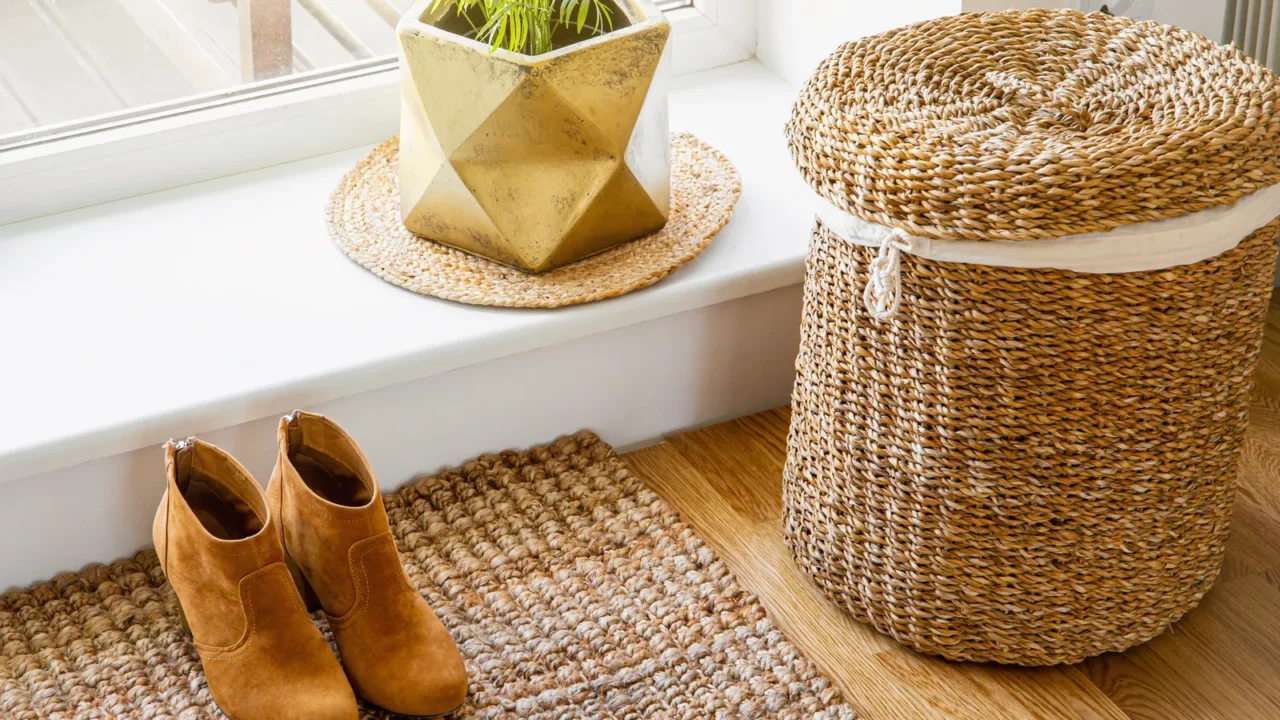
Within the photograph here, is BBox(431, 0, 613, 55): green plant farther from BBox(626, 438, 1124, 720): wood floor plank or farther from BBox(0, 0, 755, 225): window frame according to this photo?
BBox(626, 438, 1124, 720): wood floor plank

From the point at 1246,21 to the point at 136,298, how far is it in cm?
133

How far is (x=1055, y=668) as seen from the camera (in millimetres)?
1150

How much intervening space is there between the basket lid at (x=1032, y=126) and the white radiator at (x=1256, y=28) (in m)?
0.45

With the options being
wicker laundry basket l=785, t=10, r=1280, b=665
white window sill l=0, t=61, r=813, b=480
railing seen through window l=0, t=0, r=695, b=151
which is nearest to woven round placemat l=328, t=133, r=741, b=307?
white window sill l=0, t=61, r=813, b=480

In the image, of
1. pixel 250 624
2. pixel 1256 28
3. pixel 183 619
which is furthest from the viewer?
pixel 1256 28

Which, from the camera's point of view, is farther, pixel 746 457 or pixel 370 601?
pixel 746 457

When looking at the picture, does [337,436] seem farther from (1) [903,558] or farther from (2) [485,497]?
(1) [903,558]

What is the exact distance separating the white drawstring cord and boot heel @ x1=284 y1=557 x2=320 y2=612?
55cm

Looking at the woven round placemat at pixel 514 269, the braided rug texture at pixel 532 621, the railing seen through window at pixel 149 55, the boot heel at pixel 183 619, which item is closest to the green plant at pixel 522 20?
the woven round placemat at pixel 514 269

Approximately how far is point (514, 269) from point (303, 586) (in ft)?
1.38

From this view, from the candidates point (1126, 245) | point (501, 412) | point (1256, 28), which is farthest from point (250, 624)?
point (1256, 28)

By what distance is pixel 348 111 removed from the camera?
65.7 inches

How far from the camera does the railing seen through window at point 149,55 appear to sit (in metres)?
Answer: 1.55

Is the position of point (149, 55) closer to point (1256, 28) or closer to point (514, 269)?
point (514, 269)
